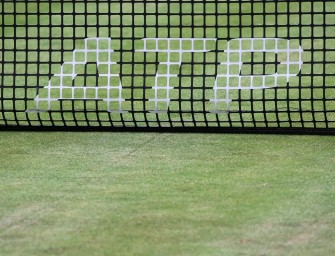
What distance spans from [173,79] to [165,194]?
4.37 meters

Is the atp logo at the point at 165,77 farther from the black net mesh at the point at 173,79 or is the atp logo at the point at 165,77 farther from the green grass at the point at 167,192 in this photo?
the green grass at the point at 167,192

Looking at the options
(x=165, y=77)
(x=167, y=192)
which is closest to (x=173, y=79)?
(x=165, y=77)

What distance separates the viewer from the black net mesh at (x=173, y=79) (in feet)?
27.2

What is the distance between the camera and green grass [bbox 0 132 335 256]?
18.7 ft

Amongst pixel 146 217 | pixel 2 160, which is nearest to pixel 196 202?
pixel 146 217

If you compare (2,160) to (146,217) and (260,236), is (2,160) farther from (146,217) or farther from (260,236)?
(260,236)

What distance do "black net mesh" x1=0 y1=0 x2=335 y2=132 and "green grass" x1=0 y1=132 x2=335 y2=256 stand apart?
0.19 metres

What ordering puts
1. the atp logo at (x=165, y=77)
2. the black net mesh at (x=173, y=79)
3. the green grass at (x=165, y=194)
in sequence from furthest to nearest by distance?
the atp logo at (x=165, y=77) → the black net mesh at (x=173, y=79) → the green grass at (x=165, y=194)

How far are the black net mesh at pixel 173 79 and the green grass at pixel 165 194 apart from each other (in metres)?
0.19

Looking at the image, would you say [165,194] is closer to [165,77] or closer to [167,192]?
[167,192]

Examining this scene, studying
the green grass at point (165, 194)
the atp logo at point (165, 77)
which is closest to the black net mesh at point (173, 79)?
the atp logo at point (165, 77)

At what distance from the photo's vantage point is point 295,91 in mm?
10203

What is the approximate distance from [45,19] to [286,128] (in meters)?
7.77

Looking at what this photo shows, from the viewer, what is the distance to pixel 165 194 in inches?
265
